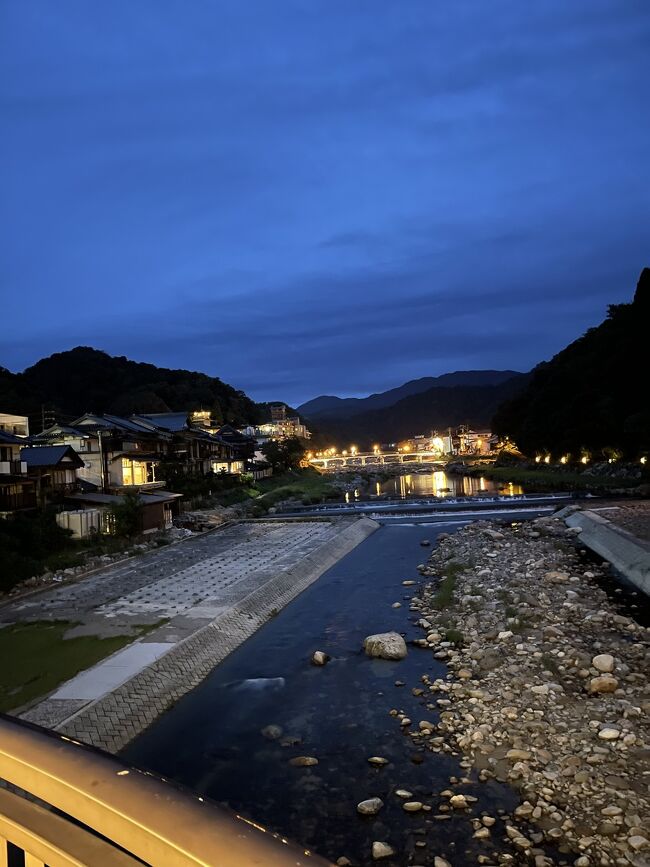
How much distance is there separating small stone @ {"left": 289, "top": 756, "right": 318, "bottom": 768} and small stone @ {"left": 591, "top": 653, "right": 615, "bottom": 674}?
15.1 ft

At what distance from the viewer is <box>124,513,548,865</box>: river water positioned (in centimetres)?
614

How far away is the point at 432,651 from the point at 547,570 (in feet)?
21.5

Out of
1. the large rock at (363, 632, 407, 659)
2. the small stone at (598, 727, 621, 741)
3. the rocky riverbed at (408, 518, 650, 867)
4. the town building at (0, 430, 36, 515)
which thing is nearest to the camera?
the rocky riverbed at (408, 518, 650, 867)

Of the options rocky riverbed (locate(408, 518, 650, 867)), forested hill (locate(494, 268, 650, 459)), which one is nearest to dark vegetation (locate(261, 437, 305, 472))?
forested hill (locate(494, 268, 650, 459))

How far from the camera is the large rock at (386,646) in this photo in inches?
430

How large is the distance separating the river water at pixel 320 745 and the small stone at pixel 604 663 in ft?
8.29

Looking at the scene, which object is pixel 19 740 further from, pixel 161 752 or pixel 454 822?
pixel 161 752

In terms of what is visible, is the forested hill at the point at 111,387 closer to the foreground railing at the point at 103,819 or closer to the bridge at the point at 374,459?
the bridge at the point at 374,459

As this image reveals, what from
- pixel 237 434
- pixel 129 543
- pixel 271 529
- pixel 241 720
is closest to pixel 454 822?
pixel 241 720

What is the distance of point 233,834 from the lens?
1.14 m

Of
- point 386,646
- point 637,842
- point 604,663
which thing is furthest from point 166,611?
point 637,842

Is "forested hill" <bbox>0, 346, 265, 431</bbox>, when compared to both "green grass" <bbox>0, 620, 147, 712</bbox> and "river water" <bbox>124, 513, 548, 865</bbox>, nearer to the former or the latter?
"green grass" <bbox>0, 620, 147, 712</bbox>

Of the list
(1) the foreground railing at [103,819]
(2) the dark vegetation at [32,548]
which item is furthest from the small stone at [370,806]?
(2) the dark vegetation at [32,548]

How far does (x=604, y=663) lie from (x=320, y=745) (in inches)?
179
